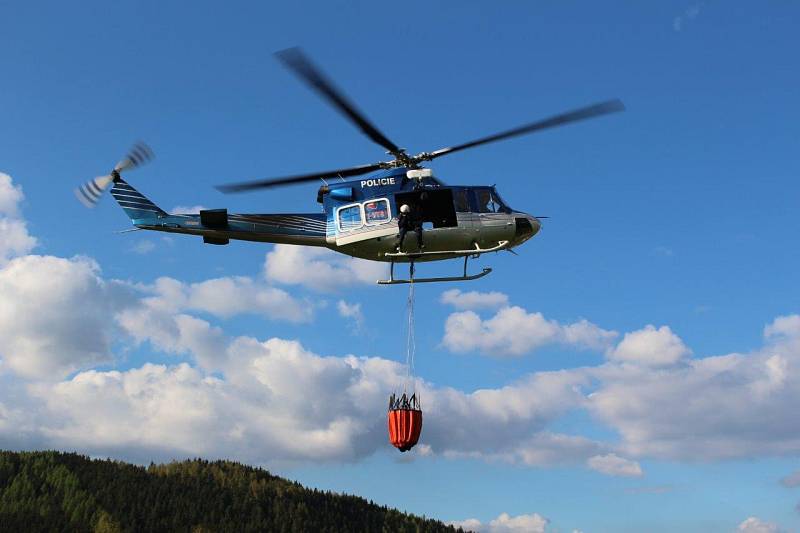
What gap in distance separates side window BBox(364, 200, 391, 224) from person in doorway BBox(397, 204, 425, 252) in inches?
17.7

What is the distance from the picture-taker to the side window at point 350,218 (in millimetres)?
20797

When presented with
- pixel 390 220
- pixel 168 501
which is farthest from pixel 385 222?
pixel 168 501

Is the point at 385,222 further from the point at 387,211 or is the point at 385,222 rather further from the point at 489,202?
the point at 489,202

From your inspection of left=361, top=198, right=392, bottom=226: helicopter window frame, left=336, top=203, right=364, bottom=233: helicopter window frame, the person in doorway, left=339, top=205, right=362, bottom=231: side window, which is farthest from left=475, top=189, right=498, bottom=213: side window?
left=339, top=205, right=362, bottom=231: side window

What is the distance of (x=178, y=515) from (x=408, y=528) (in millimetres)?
8710

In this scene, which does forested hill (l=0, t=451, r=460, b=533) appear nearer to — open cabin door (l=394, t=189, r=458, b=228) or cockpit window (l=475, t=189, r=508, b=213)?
open cabin door (l=394, t=189, r=458, b=228)

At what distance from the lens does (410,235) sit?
20328mm

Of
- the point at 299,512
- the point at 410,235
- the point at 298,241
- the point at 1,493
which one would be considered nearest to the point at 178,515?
the point at 299,512

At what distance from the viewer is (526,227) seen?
21.8 m

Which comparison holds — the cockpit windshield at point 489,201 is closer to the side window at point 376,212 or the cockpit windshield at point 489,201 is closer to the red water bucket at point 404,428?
the side window at point 376,212

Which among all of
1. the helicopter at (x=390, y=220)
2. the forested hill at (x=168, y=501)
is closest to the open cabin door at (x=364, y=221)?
the helicopter at (x=390, y=220)

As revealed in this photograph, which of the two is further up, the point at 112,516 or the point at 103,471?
the point at 103,471

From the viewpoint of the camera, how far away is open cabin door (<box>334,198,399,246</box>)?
20.5m

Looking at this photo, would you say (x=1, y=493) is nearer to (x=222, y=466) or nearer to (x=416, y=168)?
(x=222, y=466)
